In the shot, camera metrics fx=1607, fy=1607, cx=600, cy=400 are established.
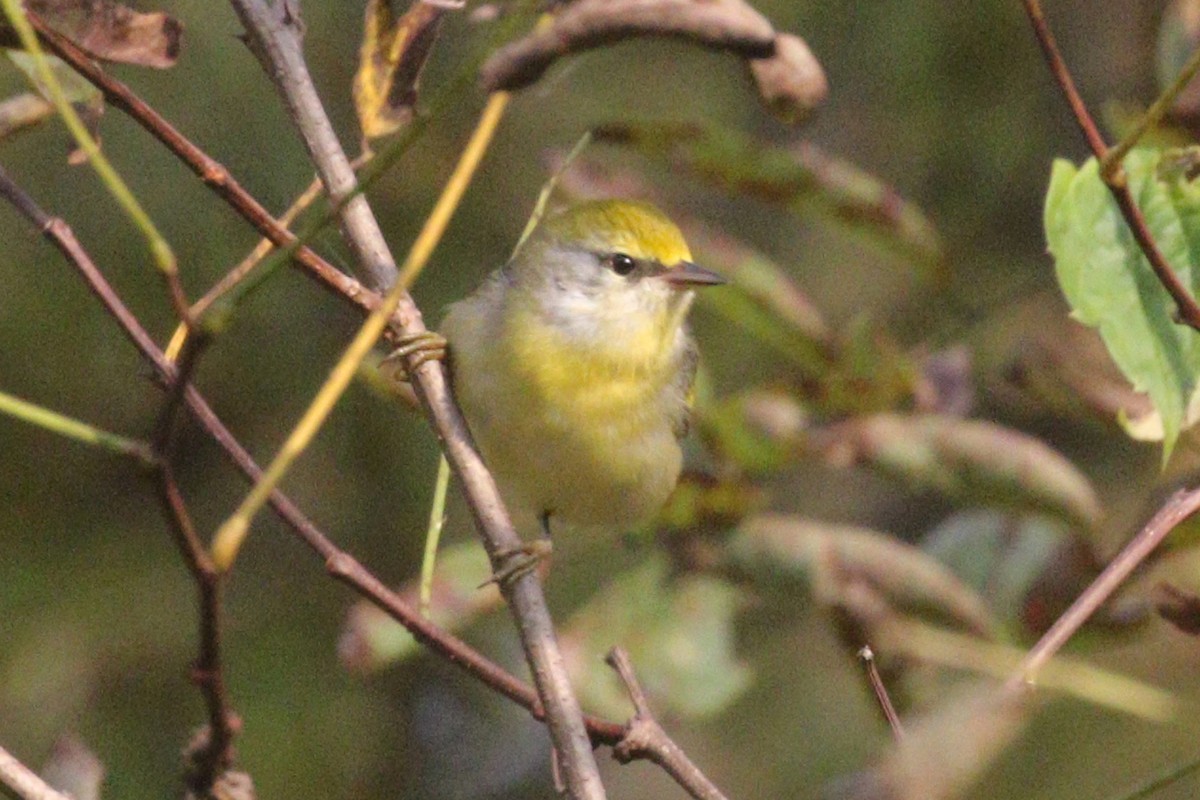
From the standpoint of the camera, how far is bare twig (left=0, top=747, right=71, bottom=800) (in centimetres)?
155

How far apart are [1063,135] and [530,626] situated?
332cm

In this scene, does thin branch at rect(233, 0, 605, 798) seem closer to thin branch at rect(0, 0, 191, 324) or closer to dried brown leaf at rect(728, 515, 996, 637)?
thin branch at rect(0, 0, 191, 324)

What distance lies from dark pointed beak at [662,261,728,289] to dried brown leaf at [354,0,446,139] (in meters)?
1.03

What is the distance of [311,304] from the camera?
171 inches

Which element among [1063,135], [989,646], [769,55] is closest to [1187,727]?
[1063,135]

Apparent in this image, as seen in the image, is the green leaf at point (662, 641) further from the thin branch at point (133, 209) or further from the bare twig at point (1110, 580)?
the thin branch at point (133, 209)

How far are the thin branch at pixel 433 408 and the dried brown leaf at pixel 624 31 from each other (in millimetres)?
441

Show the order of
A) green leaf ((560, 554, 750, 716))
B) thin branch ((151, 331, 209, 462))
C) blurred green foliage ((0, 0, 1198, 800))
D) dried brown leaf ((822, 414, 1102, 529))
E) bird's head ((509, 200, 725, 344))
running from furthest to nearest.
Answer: blurred green foliage ((0, 0, 1198, 800)), bird's head ((509, 200, 725, 344)), green leaf ((560, 554, 750, 716)), dried brown leaf ((822, 414, 1102, 529)), thin branch ((151, 331, 209, 462))

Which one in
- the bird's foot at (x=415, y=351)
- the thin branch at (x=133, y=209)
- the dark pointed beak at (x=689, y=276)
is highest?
the dark pointed beak at (x=689, y=276)

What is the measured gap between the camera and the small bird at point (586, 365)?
2799mm

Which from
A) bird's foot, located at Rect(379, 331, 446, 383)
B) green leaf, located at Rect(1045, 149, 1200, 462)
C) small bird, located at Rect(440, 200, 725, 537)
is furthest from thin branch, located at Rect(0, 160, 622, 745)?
small bird, located at Rect(440, 200, 725, 537)

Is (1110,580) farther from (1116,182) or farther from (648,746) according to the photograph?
(648,746)

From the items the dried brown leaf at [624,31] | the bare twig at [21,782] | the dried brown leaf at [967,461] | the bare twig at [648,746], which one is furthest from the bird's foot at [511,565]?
the dried brown leaf at [967,461]

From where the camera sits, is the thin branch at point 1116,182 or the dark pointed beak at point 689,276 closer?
the thin branch at point 1116,182
